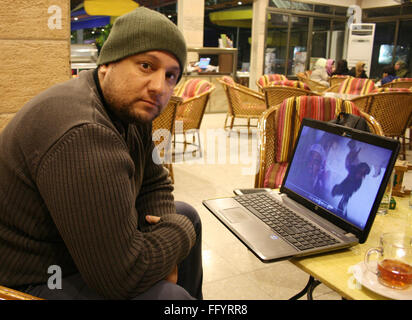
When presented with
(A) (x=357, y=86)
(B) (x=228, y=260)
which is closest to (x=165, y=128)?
(B) (x=228, y=260)

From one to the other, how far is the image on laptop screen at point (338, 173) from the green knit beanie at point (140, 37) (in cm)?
59

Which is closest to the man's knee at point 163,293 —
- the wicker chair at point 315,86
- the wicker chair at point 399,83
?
the wicker chair at point 399,83

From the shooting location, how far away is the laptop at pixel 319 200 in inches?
41.2

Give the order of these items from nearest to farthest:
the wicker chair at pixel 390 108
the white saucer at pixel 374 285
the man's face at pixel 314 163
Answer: the white saucer at pixel 374 285 < the man's face at pixel 314 163 < the wicker chair at pixel 390 108

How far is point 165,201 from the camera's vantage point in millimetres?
1434

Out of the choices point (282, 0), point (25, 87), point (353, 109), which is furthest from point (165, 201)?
point (282, 0)

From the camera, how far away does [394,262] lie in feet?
2.95

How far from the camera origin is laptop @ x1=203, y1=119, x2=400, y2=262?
3.43ft

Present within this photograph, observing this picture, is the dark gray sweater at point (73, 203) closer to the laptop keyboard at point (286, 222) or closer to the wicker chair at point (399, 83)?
the laptop keyboard at point (286, 222)

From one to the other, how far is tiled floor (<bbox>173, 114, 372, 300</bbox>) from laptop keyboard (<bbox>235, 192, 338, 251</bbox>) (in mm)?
822

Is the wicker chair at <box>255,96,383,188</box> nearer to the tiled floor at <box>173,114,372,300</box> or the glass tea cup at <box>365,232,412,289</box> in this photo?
the tiled floor at <box>173,114,372,300</box>

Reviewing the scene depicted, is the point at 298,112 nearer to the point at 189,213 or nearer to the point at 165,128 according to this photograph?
the point at 189,213

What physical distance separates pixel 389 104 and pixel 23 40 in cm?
395

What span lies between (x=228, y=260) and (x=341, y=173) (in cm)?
134
